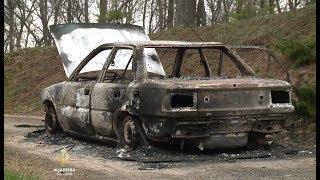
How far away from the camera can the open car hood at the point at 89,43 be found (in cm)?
707

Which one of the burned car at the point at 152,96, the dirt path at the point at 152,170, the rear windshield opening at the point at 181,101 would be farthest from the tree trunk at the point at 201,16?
the rear windshield opening at the point at 181,101

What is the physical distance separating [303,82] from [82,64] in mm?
2435

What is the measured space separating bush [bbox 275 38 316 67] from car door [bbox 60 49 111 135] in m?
1.93

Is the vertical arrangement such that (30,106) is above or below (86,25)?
below

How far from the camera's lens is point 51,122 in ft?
25.7

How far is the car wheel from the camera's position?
623cm

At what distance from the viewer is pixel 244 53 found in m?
10.6

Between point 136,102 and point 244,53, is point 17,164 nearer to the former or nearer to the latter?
point 136,102

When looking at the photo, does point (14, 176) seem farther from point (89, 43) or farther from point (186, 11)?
point (186, 11)

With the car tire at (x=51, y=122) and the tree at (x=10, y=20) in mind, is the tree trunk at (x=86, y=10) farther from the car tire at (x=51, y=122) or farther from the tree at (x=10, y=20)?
the tree at (x=10, y=20)

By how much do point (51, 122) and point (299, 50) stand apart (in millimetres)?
3095

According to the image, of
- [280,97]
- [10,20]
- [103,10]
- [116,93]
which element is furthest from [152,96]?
[103,10]

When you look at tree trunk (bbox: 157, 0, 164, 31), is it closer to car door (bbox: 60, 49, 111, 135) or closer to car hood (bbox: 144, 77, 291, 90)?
car door (bbox: 60, 49, 111, 135)

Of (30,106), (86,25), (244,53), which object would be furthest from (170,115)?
(244,53)
